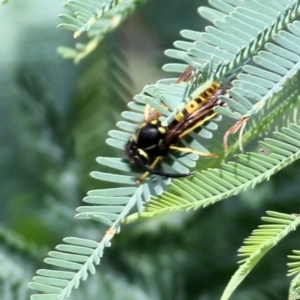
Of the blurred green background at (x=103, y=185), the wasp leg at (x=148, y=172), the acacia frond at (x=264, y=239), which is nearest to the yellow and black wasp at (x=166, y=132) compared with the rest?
the wasp leg at (x=148, y=172)

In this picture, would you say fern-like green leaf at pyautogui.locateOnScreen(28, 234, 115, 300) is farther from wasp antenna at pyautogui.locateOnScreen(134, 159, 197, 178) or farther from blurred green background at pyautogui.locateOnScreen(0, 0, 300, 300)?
blurred green background at pyautogui.locateOnScreen(0, 0, 300, 300)

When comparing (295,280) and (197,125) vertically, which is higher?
(197,125)

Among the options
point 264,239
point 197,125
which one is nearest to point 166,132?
point 197,125

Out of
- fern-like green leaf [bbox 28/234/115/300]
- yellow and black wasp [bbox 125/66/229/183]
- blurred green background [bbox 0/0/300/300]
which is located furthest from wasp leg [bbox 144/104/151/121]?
blurred green background [bbox 0/0/300/300]

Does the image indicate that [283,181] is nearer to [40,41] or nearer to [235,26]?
[235,26]

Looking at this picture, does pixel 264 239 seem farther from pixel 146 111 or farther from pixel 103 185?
pixel 103 185

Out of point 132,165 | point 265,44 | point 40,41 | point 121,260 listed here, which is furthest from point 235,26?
point 40,41

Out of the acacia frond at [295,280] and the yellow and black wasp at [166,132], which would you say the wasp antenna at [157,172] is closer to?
the yellow and black wasp at [166,132]
